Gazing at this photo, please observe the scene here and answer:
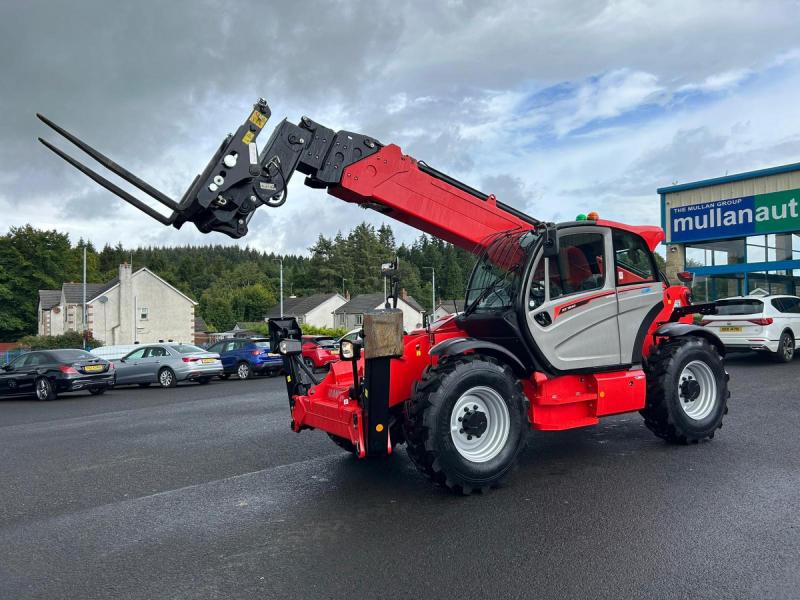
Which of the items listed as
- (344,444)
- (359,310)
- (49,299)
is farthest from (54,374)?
(359,310)

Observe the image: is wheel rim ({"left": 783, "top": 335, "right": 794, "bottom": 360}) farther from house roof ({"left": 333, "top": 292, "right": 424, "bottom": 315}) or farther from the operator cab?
house roof ({"left": 333, "top": 292, "right": 424, "bottom": 315})

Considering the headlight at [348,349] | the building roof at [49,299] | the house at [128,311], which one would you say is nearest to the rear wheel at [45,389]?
the headlight at [348,349]

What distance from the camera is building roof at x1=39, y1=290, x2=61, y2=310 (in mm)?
63469

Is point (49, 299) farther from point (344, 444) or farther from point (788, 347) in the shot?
point (344, 444)

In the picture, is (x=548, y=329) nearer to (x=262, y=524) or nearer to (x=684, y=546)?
(x=684, y=546)

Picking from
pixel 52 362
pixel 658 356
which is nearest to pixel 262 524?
pixel 658 356

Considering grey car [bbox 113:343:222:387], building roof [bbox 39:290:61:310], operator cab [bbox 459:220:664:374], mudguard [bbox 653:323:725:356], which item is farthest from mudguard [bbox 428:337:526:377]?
building roof [bbox 39:290:61:310]

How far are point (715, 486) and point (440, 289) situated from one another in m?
106

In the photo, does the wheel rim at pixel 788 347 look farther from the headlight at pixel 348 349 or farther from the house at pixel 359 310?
the house at pixel 359 310

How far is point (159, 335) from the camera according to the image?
188ft

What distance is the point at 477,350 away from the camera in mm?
6133

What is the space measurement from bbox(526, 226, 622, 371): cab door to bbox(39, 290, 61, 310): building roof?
6651 centimetres

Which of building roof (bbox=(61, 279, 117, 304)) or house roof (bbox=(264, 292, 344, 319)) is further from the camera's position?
house roof (bbox=(264, 292, 344, 319))

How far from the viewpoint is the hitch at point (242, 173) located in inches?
238
